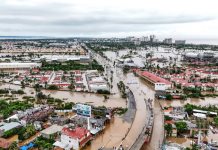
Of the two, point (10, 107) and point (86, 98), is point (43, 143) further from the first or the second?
point (86, 98)

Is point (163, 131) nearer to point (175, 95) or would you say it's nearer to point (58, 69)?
point (175, 95)

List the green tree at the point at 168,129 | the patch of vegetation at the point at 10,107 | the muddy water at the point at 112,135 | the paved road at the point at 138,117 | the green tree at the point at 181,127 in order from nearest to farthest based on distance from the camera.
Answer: the muddy water at the point at 112,135, the paved road at the point at 138,117, the green tree at the point at 168,129, the green tree at the point at 181,127, the patch of vegetation at the point at 10,107

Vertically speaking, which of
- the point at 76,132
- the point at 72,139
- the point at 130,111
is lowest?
the point at 130,111

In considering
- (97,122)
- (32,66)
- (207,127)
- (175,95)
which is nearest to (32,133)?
(97,122)

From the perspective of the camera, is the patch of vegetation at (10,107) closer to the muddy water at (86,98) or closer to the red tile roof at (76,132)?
the muddy water at (86,98)

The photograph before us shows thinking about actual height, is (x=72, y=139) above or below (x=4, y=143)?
above

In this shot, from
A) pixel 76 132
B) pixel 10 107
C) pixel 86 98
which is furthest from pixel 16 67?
pixel 76 132

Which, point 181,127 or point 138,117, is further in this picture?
point 138,117

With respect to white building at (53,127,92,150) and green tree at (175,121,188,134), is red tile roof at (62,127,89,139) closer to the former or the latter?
white building at (53,127,92,150)

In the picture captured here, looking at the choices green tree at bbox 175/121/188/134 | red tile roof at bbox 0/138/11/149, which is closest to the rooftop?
red tile roof at bbox 0/138/11/149

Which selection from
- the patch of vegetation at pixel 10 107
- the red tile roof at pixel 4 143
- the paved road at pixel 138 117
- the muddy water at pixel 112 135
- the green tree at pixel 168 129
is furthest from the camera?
the patch of vegetation at pixel 10 107

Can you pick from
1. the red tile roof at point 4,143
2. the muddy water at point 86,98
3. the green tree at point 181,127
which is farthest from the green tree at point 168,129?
the red tile roof at point 4,143

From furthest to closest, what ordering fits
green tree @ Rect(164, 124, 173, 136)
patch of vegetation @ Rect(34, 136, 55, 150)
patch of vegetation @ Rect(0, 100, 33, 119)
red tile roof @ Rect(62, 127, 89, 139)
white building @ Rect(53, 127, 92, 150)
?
patch of vegetation @ Rect(0, 100, 33, 119) < green tree @ Rect(164, 124, 173, 136) < red tile roof @ Rect(62, 127, 89, 139) < white building @ Rect(53, 127, 92, 150) < patch of vegetation @ Rect(34, 136, 55, 150)

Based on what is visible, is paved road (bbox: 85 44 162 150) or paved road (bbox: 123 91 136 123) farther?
paved road (bbox: 123 91 136 123)
